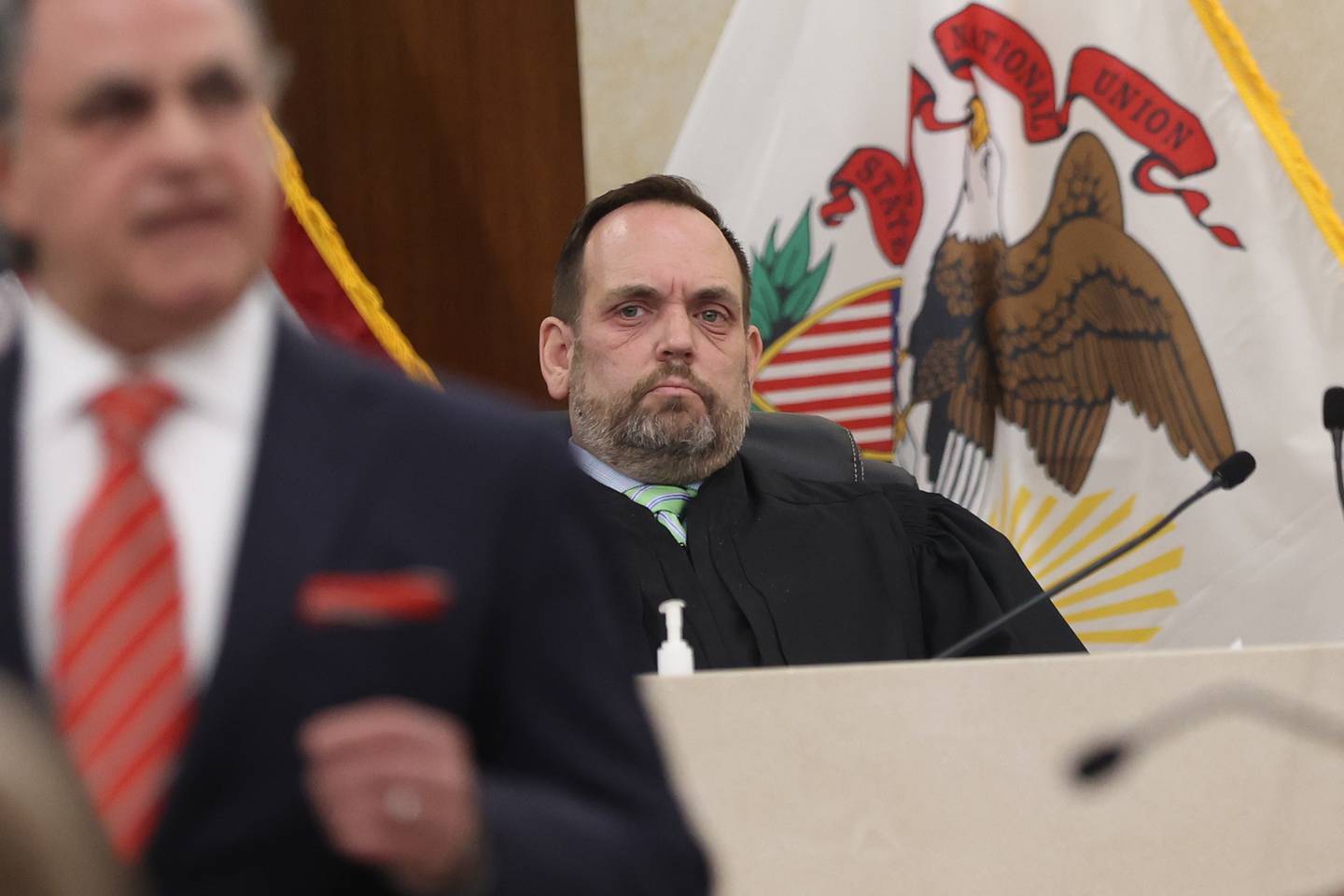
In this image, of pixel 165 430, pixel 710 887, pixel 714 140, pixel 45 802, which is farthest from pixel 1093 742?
pixel 714 140

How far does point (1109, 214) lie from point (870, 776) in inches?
81.5

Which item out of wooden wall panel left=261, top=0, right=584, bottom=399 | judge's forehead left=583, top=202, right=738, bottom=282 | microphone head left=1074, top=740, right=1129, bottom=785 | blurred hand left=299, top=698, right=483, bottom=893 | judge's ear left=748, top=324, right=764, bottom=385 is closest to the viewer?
blurred hand left=299, top=698, right=483, bottom=893

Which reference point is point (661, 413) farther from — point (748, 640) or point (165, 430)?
point (165, 430)

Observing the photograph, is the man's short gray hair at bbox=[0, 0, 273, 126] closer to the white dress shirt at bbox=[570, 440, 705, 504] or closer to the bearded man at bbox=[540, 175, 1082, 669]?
the bearded man at bbox=[540, 175, 1082, 669]

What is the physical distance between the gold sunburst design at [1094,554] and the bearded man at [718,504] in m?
0.66

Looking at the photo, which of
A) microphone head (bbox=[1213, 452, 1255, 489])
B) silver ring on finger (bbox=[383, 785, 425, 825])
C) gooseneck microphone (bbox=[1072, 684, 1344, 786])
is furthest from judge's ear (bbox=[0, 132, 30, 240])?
microphone head (bbox=[1213, 452, 1255, 489])

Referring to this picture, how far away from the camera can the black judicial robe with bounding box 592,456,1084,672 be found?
2594mm

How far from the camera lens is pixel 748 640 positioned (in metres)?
2.61

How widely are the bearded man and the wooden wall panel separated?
638mm

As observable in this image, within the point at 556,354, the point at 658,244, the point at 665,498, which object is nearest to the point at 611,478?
the point at 665,498

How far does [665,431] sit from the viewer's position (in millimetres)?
2734

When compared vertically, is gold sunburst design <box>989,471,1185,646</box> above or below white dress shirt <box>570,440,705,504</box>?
below

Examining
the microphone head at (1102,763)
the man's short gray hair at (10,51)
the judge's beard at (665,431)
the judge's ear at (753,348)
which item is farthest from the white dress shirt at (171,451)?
the judge's ear at (753,348)

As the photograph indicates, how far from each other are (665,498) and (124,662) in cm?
201
